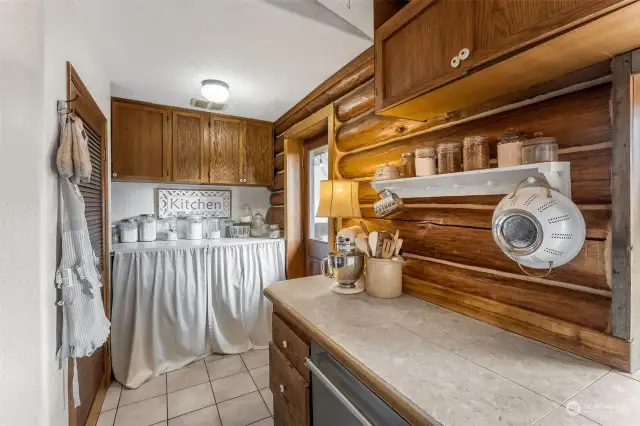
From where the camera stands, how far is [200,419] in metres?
1.96

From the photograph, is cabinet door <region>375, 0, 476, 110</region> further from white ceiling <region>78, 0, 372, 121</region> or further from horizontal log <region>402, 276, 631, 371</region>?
horizontal log <region>402, 276, 631, 371</region>

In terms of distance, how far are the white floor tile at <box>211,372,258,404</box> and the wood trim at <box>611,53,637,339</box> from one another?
226cm

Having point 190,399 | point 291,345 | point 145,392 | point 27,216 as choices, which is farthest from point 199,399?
point 27,216

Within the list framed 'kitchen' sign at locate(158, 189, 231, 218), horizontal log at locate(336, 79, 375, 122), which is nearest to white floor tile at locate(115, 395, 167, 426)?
framed 'kitchen' sign at locate(158, 189, 231, 218)

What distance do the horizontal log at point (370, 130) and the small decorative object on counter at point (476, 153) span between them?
36 centimetres

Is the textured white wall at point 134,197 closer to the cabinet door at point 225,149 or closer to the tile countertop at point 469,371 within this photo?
the cabinet door at point 225,149

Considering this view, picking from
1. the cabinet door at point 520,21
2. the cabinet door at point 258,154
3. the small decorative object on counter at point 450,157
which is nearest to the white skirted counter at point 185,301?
the cabinet door at point 258,154

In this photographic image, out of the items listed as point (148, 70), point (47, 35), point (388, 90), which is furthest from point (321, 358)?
point (148, 70)

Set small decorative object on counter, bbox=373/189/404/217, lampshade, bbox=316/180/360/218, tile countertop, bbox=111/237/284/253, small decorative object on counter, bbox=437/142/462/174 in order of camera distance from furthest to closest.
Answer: tile countertop, bbox=111/237/284/253, lampshade, bbox=316/180/360/218, small decorative object on counter, bbox=373/189/404/217, small decorative object on counter, bbox=437/142/462/174

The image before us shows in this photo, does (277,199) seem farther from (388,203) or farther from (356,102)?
(388,203)

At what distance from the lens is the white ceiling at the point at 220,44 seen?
1505 millimetres

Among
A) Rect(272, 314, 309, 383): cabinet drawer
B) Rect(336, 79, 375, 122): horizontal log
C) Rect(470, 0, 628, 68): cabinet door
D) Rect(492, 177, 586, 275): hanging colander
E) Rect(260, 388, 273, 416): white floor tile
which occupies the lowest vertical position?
Rect(260, 388, 273, 416): white floor tile

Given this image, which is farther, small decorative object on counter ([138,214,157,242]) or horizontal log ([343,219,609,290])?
small decorative object on counter ([138,214,157,242])

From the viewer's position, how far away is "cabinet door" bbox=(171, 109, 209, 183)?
2.87 meters
